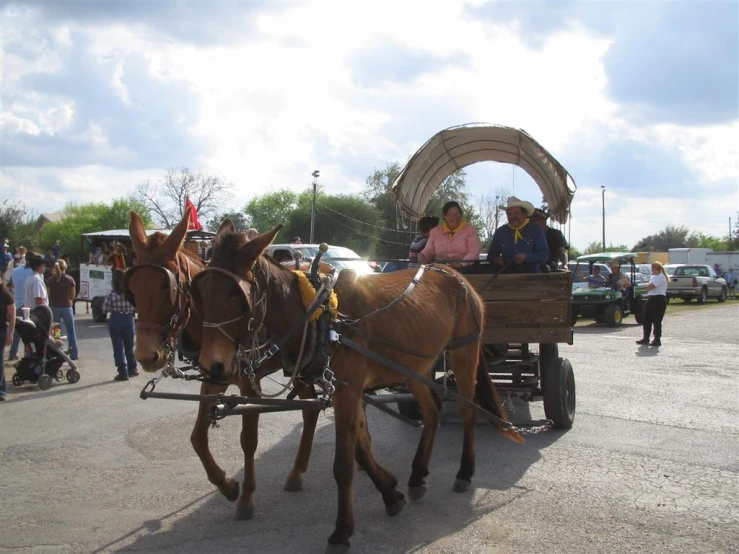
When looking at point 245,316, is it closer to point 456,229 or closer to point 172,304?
point 172,304

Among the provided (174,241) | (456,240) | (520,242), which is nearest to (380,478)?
(174,241)

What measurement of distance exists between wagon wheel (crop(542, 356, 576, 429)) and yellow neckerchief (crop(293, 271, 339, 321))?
3487mm

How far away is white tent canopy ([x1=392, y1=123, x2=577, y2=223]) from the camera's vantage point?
813 cm

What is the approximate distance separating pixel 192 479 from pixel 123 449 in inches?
54.5

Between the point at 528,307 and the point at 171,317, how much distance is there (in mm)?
4001

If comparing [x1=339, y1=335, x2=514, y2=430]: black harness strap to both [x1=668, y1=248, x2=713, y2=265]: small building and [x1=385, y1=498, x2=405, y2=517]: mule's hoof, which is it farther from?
[x1=668, y1=248, x2=713, y2=265]: small building

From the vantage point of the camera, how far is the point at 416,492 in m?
5.22

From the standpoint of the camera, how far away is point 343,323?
435 cm

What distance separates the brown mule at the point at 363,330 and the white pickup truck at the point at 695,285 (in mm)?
28928

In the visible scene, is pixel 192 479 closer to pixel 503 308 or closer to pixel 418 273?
pixel 418 273

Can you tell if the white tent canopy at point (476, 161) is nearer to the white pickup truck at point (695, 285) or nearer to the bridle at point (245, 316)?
the bridle at point (245, 316)

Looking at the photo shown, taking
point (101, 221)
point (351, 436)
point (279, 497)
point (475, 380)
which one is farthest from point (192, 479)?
point (101, 221)

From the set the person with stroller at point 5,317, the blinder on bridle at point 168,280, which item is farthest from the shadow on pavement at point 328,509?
the person with stroller at point 5,317

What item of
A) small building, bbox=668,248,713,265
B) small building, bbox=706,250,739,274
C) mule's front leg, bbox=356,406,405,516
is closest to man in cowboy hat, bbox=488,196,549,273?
mule's front leg, bbox=356,406,405,516
